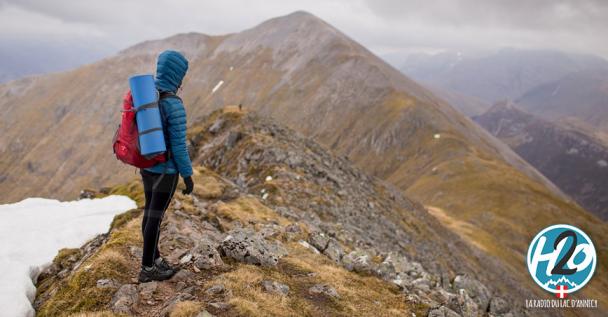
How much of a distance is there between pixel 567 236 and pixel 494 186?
80.5 metres

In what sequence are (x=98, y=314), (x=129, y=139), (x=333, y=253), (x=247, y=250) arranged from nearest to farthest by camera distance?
(x=98, y=314), (x=129, y=139), (x=247, y=250), (x=333, y=253)

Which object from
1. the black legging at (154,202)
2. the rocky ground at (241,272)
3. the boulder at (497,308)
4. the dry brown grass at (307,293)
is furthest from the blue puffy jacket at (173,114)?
the boulder at (497,308)

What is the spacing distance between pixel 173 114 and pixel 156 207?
7.50 ft

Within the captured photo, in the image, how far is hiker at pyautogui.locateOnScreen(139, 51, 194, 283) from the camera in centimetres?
906

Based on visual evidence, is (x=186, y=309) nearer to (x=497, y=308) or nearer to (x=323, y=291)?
(x=323, y=291)

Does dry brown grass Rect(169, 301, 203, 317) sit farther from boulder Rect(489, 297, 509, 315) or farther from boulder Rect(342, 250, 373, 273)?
boulder Rect(489, 297, 509, 315)

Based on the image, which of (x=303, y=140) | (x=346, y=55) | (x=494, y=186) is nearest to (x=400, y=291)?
(x=303, y=140)

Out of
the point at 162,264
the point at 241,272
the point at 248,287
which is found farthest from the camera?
the point at 241,272

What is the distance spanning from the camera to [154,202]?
9.41m

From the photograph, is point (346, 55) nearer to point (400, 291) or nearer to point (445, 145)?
point (445, 145)

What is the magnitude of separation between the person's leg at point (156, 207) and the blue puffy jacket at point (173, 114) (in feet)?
0.79

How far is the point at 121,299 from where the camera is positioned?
9.05 metres

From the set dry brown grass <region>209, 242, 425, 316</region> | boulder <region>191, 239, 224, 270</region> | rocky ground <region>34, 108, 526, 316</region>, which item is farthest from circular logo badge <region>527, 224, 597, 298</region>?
boulder <region>191, 239, 224, 270</region>

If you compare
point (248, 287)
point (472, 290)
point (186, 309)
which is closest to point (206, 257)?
point (248, 287)
